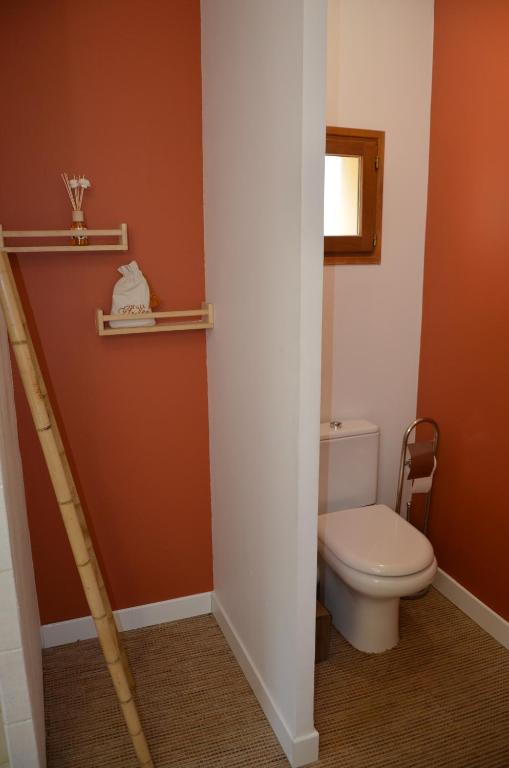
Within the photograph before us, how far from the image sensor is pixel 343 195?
258 centimetres

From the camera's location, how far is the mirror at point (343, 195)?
253 cm

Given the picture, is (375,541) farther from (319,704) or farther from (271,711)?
(271,711)

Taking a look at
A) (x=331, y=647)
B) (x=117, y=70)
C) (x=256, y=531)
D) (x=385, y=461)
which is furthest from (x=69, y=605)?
(x=117, y=70)

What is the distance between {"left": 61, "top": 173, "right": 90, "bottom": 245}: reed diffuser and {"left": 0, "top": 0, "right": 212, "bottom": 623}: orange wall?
0.04 metres

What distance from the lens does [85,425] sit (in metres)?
2.29

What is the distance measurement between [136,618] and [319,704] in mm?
839

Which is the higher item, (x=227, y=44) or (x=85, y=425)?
(x=227, y=44)

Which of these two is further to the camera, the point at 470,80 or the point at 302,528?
the point at 470,80

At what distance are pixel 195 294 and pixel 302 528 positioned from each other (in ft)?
3.50

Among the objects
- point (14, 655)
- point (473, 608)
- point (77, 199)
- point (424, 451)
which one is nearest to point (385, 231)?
point (424, 451)

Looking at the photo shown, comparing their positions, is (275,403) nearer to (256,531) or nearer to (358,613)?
(256,531)

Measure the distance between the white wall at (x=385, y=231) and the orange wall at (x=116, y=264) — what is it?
60cm

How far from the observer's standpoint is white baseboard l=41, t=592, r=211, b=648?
2.41 metres

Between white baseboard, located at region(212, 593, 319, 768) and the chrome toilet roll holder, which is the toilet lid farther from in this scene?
white baseboard, located at region(212, 593, 319, 768)
